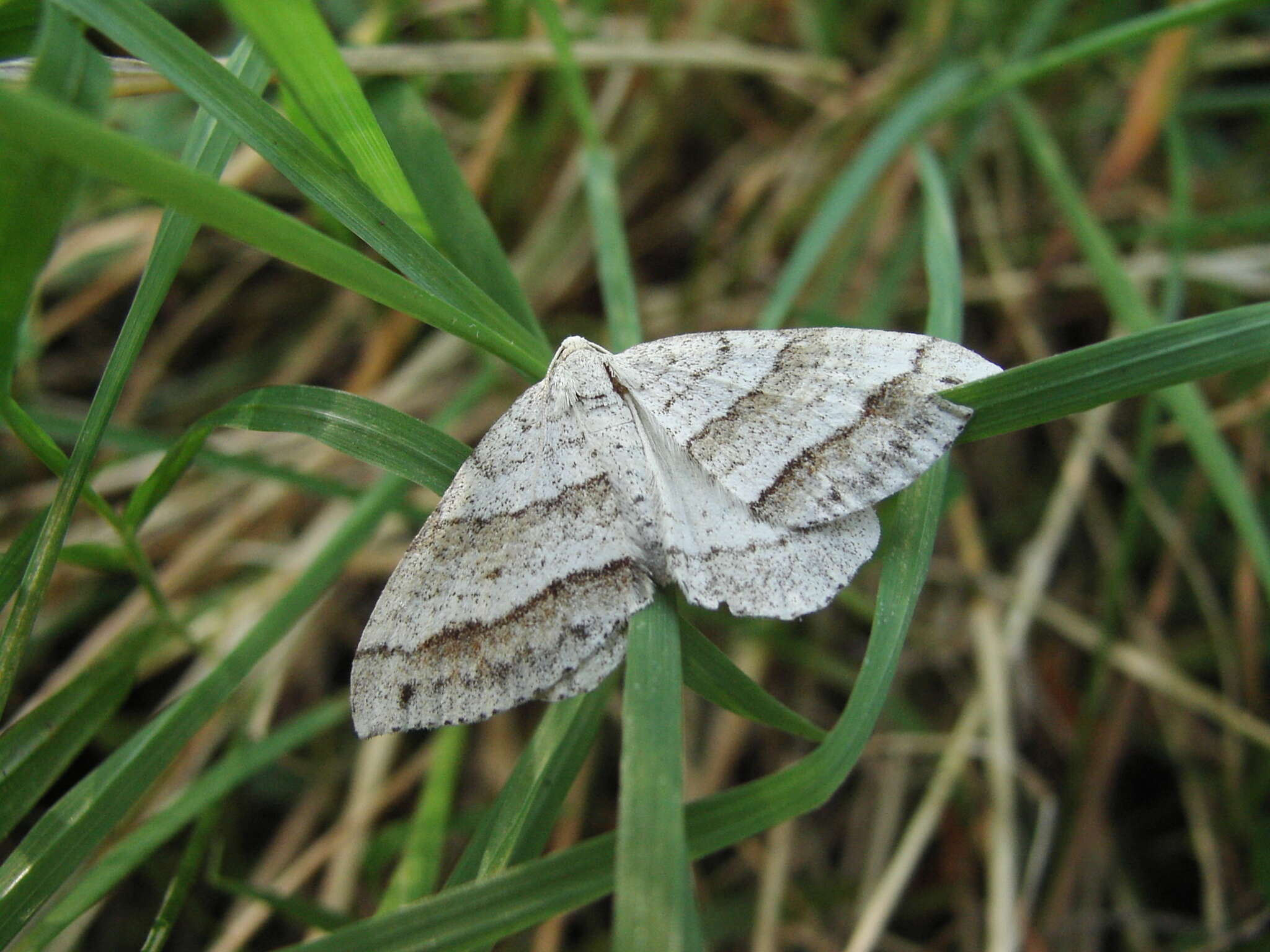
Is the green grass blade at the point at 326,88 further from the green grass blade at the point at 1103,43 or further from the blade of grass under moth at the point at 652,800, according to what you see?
the green grass blade at the point at 1103,43

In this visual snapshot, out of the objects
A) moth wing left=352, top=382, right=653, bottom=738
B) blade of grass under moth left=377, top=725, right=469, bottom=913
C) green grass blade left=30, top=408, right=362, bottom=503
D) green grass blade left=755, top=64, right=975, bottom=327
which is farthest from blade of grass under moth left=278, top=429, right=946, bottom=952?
green grass blade left=30, top=408, right=362, bottom=503

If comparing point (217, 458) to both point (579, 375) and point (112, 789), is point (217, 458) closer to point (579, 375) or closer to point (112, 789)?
point (112, 789)

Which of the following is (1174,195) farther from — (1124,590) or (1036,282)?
(1124,590)

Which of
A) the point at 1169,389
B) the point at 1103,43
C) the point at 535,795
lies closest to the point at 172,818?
the point at 535,795

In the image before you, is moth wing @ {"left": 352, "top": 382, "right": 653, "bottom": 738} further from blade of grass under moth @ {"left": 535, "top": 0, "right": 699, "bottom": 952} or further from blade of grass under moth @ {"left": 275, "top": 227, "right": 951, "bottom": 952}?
blade of grass under moth @ {"left": 275, "top": 227, "right": 951, "bottom": 952}

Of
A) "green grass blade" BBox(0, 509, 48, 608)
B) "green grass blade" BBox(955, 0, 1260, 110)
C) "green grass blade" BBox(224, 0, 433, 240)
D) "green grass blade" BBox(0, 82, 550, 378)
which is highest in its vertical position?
"green grass blade" BBox(955, 0, 1260, 110)

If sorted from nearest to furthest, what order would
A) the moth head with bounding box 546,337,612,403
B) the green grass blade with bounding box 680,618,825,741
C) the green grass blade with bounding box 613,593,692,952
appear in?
1. the green grass blade with bounding box 613,593,692,952
2. the green grass blade with bounding box 680,618,825,741
3. the moth head with bounding box 546,337,612,403

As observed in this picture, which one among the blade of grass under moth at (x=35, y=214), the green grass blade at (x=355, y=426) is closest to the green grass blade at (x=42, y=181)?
the blade of grass under moth at (x=35, y=214)
